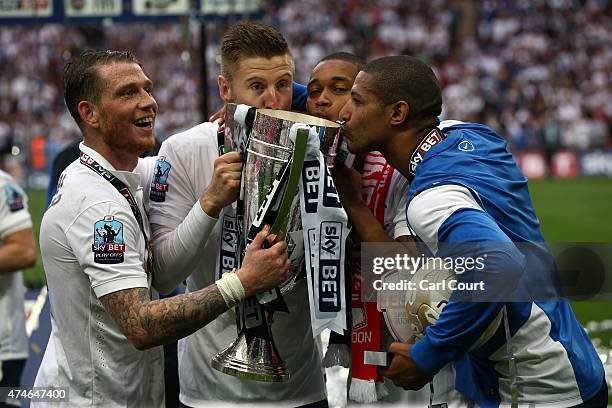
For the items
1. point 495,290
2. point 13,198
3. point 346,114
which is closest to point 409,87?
point 346,114

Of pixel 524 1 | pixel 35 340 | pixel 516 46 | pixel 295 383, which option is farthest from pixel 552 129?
pixel 295 383

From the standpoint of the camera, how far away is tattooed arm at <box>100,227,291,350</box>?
9.58ft

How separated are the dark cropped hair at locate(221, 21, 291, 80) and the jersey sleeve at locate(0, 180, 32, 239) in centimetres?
212

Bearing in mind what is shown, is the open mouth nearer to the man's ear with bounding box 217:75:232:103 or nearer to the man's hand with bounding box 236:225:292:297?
the man's ear with bounding box 217:75:232:103

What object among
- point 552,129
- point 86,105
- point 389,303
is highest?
point 552,129

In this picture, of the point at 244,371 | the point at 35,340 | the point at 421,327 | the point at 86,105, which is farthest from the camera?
the point at 35,340

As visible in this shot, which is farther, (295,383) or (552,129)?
(552,129)

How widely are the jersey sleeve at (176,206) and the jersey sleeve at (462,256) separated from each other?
83 centimetres

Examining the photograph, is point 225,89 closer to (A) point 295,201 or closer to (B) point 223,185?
(B) point 223,185

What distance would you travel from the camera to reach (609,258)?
8.27 ft

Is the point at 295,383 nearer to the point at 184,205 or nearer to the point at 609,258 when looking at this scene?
the point at 184,205

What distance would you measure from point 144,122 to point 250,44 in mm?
482

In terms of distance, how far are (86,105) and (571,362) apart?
1.81 m

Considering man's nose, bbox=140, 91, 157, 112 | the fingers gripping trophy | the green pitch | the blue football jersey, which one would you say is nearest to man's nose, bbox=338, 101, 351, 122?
the fingers gripping trophy
